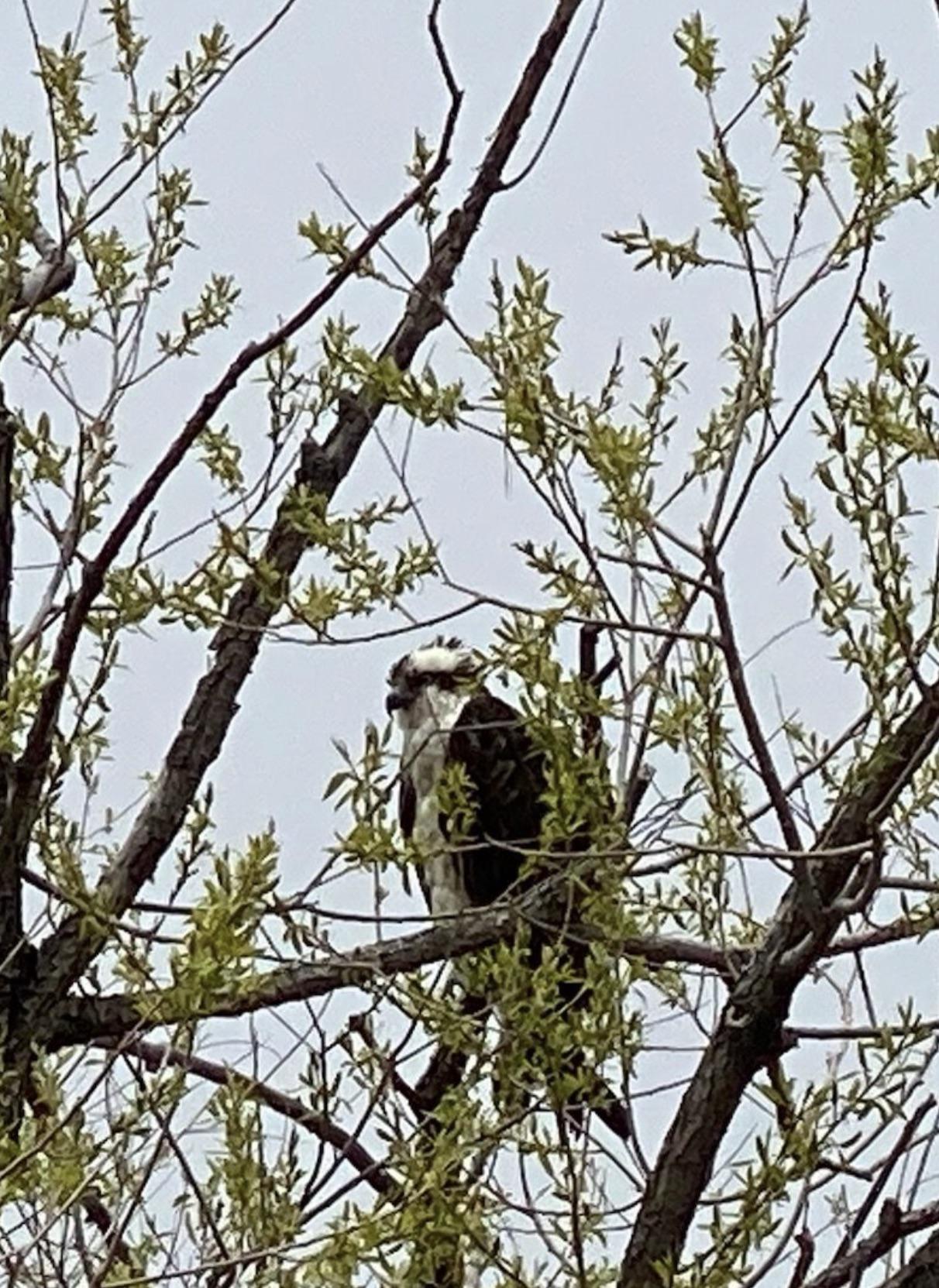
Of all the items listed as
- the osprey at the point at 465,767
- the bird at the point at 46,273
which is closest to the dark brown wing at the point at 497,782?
the osprey at the point at 465,767

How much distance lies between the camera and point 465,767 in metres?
3.11

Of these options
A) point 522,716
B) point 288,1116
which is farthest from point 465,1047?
point 522,716

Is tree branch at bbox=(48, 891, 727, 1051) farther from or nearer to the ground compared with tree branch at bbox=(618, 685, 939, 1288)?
farther from the ground

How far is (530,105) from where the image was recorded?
330 centimetres

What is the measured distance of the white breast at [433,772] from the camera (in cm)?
331

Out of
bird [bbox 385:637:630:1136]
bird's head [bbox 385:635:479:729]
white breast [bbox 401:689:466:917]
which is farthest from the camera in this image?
bird's head [bbox 385:635:479:729]

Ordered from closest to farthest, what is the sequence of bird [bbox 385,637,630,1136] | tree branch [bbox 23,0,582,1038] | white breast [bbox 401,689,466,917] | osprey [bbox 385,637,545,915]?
bird [bbox 385,637,630,1136]
tree branch [bbox 23,0,582,1038]
white breast [bbox 401,689,466,917]
osprey [bbox 385,637,545,915]

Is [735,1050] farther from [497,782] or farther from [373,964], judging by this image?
[497,782]

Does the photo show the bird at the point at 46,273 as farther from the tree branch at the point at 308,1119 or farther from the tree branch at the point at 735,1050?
the tree branch at the point at 735,1050

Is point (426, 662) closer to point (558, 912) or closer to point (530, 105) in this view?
point (530, 105)

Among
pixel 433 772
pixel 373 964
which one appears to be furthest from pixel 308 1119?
pixel 433 772

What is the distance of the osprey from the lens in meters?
3.50

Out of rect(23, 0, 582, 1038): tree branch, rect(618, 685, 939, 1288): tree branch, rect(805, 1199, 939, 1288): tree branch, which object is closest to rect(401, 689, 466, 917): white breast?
rect(23, 0, 582, 1038): tree branch

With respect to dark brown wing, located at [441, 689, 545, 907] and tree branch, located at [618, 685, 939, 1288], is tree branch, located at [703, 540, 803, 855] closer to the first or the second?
tree branch, located at [618, 685, 939, 1288]
